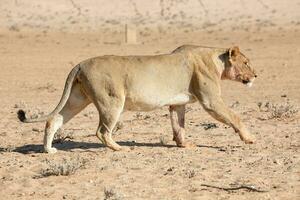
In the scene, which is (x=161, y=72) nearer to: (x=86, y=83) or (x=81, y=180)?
(x=86, y=83)

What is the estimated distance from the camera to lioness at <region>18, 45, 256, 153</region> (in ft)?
35.0

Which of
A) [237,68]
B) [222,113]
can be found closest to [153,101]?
[222,113]

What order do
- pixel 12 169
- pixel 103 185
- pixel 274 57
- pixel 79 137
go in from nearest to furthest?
pixel 103 185 < pixel 12 169 < pixel 79 137 < pixel 274 57

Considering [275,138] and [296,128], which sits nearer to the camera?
[275,138]

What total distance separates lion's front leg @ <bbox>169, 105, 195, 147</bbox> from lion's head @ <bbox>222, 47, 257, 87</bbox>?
817mm

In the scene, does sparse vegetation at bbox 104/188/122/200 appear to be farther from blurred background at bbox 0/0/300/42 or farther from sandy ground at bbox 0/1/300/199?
blurred background at bbox 0/0/300/42

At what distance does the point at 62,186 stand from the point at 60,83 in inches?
519

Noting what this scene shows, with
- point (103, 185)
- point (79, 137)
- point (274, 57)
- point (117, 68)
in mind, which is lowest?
point (274, 57)

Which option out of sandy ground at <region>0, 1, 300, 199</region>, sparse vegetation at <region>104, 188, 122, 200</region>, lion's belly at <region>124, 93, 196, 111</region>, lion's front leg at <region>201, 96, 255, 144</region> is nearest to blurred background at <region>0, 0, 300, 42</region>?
sandy ground at <region>0, 1, 300, 199</region>

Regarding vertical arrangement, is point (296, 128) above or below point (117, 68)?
below

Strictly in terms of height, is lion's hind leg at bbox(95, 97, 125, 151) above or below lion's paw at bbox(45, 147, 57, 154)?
above

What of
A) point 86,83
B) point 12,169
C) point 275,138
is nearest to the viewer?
point 12,169

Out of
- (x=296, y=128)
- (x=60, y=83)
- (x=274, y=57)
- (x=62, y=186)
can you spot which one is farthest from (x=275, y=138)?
(x=274, y=57)

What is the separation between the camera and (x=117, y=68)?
1084 centimetres
